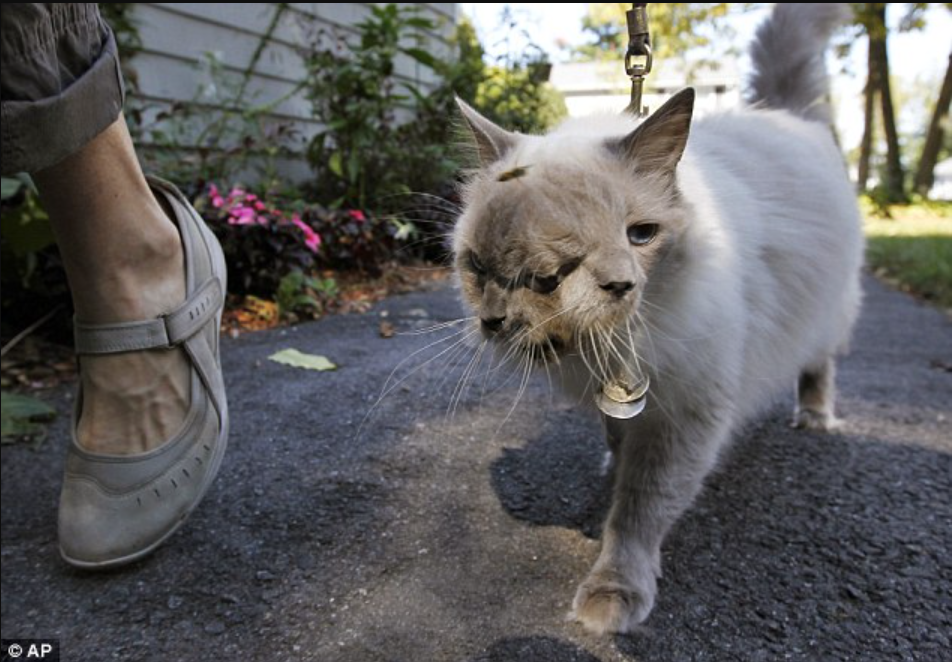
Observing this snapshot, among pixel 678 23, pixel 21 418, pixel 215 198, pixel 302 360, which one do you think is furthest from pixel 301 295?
pixel 678 23

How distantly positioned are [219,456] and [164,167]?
8.69 feet

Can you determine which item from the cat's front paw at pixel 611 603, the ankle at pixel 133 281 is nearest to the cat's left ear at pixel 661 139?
the cat's front paw at pixel 611 603

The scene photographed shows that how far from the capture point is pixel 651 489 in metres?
1.49

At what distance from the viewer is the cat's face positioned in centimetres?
107

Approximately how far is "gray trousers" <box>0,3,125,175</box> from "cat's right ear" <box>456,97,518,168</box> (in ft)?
2.12

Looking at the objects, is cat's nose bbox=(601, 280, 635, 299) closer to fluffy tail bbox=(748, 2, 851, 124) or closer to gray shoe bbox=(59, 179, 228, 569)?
gray shoe bbox=(59, 179, 228, 569)

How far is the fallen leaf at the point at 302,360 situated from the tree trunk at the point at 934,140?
518 inches

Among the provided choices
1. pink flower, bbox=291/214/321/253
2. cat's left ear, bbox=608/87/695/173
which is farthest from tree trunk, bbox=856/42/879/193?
cat's left ear, bbox=608/87/695/173

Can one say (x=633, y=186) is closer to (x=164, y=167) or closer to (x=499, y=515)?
(x=499, y=515)

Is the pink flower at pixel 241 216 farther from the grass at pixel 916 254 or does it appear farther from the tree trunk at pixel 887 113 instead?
the tree trunk at pixel 887 113

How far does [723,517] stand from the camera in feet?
5.56

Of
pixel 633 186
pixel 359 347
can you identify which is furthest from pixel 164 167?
pixel 633 186

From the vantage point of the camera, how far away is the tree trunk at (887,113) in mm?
12047

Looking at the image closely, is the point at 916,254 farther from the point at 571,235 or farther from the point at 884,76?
the point at 884,76
